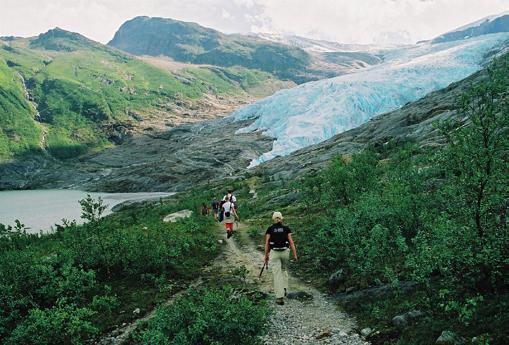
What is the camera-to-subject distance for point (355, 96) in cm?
10362

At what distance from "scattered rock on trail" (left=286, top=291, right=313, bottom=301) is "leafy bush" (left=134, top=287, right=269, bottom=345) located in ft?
8.88

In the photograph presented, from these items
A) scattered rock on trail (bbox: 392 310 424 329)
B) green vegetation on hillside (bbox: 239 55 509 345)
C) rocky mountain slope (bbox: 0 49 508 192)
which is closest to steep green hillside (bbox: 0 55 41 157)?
rocky mountain slope (bbox: 0 49 508 192)

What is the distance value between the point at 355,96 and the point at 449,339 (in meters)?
100

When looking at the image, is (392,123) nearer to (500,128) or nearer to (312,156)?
(312,156)

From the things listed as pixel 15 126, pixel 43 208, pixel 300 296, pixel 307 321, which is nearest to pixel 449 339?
pixel 307 321

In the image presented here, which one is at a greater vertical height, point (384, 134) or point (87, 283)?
point (384, 134)

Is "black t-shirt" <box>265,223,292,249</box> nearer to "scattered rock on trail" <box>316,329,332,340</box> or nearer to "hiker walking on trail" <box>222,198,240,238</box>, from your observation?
"scattered rock on trail" <box>316,329,332,340</box>

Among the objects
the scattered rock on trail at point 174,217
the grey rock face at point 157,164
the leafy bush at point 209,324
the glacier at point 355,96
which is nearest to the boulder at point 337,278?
the leafy bush at point 209,324

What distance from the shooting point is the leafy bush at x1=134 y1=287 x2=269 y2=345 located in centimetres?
977

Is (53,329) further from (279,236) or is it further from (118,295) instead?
(279,236)

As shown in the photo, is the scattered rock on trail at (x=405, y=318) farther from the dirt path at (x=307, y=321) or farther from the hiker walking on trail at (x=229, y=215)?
the hiker walking on trail at (x=229, y=215)

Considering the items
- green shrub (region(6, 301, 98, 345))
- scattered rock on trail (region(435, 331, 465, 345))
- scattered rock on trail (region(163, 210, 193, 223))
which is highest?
scattered rock on trail (region(163, 210, 193, 223))

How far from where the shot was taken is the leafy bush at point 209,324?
32.0 feet

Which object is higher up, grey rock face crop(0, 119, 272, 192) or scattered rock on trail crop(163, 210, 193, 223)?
grey rock face crop(0, 119, 272, 192)
